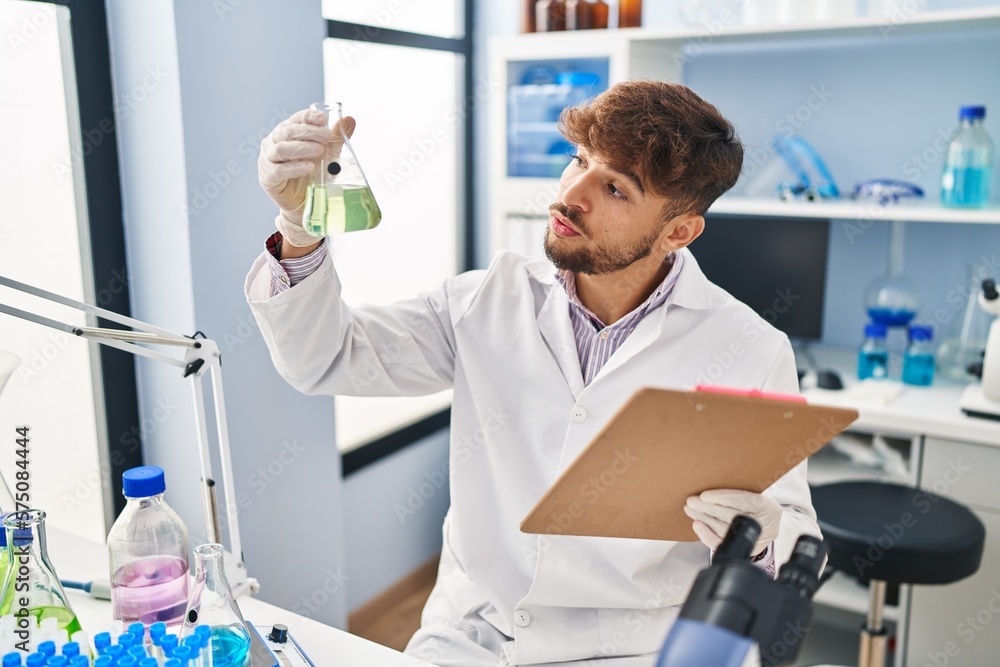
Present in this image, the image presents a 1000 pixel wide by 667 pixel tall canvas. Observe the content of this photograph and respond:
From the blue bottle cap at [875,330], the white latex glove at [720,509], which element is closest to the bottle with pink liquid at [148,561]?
the white latex glove at [720,509]

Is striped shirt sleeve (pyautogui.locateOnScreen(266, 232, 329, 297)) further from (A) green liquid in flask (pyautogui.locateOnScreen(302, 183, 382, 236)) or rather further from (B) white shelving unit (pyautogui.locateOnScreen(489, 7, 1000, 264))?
(B) white shelving unit (pyautogui.locateOnScreen(489, 7, 1000, 264))

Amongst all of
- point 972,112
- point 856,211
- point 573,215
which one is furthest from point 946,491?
point 573,215

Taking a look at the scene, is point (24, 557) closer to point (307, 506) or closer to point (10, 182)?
point (10, 182)

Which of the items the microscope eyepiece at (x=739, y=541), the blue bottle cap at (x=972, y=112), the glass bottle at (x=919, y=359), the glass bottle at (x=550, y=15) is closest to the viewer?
the microscope eyepiece at (x=739, y=541)

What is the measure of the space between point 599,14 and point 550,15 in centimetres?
16

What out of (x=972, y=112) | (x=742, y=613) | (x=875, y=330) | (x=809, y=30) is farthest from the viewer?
(x=875, y=330)

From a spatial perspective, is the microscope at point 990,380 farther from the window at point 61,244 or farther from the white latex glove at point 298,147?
the window at point 61,244

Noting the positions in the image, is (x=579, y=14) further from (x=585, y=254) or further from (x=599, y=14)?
(x=585, y=254)

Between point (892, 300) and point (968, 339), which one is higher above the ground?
point (892, 300)

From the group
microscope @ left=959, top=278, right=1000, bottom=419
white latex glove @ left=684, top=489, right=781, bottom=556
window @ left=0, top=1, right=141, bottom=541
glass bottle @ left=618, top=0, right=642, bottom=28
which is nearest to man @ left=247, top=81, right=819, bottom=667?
white latex glove @ left=684, top=489, right=781, bottom=556

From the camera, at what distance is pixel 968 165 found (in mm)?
2273

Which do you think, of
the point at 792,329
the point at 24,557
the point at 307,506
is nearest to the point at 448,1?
the point at 792,329

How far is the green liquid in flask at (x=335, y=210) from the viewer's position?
1.09 m

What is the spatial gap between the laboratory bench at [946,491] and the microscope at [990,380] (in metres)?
0.02
